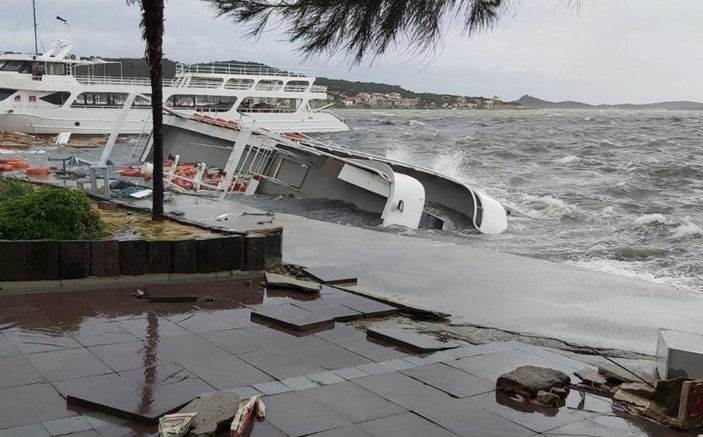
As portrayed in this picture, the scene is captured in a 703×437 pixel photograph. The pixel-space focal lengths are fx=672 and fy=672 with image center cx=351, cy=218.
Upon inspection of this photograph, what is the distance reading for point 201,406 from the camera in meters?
3.67

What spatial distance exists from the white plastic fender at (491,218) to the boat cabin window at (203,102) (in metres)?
32.8

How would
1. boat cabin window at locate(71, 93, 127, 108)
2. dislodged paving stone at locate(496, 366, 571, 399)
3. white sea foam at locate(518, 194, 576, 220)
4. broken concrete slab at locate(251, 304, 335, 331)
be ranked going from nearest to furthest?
dislodged paving stone at locate(496, 366, 571, 399) < broken concrete slab at locate(251, 304, 335, 331) < white sea foam at locate(518, 194, 576, 220) < boat cabin window at locate(71, 93, 127, 108)

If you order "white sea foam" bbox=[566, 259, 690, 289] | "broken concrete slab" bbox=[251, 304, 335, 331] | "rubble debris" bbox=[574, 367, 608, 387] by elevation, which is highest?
"rubble debris" bbox=[574, 367, 608, 387]

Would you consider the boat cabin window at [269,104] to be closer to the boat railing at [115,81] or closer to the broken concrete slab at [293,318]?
the boat railing at [115,81]

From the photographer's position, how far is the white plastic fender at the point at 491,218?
16.7 meters

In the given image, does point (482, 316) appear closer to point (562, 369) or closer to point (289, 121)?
point (562, 369)

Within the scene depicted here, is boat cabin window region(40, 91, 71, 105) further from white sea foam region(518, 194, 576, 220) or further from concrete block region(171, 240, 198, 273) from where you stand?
concrete block region(171, 240, 198, 273)

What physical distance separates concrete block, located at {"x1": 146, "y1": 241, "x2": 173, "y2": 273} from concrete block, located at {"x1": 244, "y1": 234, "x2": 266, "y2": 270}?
2.69 feet

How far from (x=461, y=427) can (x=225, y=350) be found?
191cm

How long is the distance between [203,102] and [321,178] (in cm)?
3174

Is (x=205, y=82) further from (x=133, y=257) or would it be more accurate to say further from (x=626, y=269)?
(x=133, y=257)

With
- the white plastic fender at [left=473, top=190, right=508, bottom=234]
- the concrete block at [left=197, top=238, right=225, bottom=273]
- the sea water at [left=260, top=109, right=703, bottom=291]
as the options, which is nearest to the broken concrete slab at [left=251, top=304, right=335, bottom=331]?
the concrete block at [left=197, top=238, right=225, bottom=273]

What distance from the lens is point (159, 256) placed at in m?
6.76

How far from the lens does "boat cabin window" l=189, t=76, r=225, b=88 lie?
48.5 metres
